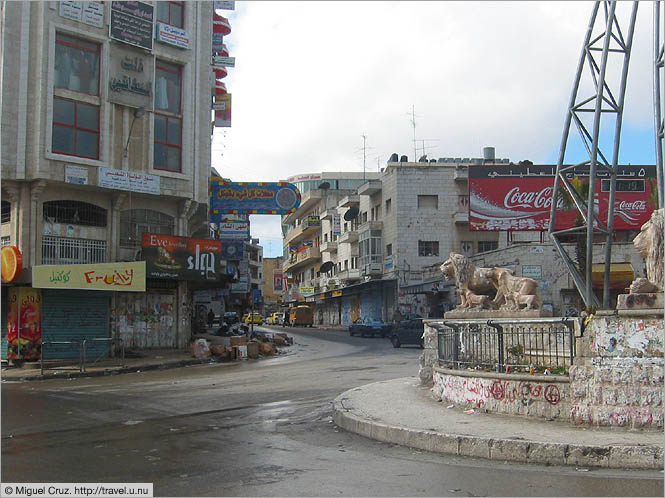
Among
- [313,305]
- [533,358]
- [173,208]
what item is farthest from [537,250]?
[313,305]

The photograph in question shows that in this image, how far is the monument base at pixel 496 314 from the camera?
13078 mm

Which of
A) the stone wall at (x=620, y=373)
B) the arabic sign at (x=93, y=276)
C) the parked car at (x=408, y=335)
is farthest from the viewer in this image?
the parked car at (x=408, y=335)

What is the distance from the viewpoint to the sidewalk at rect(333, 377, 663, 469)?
24.5 feet

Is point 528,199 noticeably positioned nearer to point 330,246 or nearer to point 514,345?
point 330,246

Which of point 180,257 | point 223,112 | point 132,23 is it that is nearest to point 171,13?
point 132,23

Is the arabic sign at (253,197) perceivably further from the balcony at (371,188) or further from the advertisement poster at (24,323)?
the balcony at (371,188)

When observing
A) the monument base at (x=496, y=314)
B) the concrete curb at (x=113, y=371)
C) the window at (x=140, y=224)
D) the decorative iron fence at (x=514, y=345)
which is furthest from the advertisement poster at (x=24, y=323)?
the decorative iron fence at (x=514, y=345)

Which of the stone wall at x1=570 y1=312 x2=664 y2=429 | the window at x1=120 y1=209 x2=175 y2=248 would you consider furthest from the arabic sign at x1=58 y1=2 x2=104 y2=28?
the stone wall at x1=570 y1=312 x2=664 y2=429

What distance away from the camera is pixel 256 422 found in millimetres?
11086

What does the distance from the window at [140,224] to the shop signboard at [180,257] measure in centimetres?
132

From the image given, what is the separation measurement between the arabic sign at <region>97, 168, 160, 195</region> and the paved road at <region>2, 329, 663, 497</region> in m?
12.2

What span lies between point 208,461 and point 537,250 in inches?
1414

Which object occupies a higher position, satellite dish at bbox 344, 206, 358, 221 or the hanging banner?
the hanging banner

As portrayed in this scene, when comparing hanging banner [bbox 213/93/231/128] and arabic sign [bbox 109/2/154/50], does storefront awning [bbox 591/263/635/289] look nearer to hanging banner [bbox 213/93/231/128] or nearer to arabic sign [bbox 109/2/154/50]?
hanging banner [bbox 213/93/231/128]
